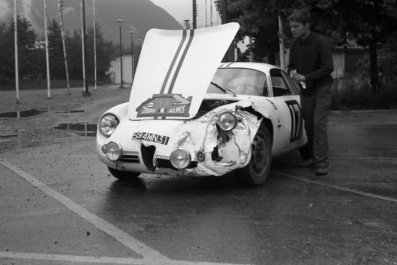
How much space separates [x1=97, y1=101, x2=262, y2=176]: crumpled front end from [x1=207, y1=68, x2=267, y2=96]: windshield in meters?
0.92

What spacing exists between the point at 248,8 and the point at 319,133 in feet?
27.8

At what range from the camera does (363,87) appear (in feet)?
56.6

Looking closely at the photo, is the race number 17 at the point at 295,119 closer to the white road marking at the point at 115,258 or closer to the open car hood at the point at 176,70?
the open car hood at the point at 176,70

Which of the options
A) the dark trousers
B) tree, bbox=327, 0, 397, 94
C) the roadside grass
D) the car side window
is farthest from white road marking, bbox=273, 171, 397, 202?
the roadside grass

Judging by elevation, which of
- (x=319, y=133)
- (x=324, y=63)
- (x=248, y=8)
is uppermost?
(x=248, y=8)

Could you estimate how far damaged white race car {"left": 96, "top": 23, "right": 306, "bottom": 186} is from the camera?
5.54 metres

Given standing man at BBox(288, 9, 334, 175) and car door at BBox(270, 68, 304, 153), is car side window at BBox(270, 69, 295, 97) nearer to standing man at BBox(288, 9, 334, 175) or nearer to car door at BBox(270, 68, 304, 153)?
car door at BBox(270, 68, 304, 153)

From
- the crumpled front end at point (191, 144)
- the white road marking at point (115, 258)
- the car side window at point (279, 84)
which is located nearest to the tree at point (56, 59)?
the car side window at point (279, 84)

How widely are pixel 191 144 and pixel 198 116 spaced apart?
0.49m

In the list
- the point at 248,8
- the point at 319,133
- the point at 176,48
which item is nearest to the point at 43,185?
the point at 176,48

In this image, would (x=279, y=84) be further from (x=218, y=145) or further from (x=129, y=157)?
(x=129, y=157)

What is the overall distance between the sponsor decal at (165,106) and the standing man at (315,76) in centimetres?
169

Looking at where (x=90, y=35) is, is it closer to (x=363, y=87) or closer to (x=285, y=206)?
(x=363, y=87)

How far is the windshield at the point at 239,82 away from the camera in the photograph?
6714mm
